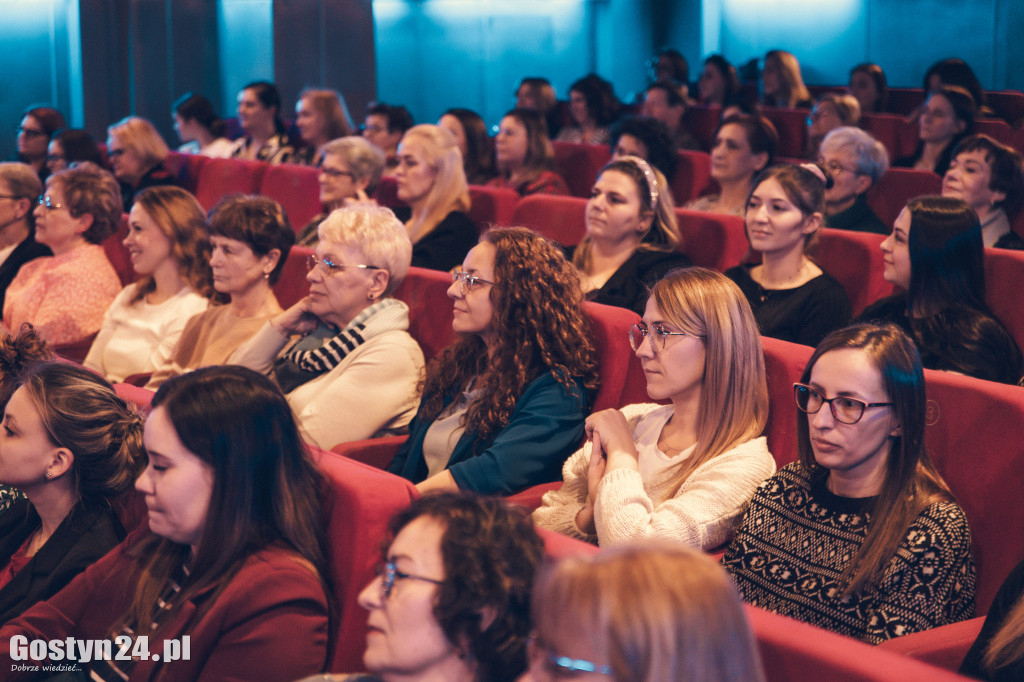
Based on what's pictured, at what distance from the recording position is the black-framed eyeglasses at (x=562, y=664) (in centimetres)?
89

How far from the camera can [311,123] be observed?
577 cm

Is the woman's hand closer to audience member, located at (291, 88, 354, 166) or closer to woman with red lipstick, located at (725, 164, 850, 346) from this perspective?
woman with red lipstick, located at (725, 164, 850, 346)

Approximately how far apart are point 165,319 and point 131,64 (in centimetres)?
504

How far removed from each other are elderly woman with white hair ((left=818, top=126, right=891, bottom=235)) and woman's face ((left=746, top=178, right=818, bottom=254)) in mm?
991

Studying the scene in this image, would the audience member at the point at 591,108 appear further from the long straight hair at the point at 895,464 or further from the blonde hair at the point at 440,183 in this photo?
the long straight hair at the point at 895,464

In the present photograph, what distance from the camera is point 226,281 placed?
3.05 m

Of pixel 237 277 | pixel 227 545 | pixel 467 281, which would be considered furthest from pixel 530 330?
pixel 237 277

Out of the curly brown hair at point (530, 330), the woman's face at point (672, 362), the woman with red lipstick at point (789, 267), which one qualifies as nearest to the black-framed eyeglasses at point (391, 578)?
the woman's face at point (672, 362)

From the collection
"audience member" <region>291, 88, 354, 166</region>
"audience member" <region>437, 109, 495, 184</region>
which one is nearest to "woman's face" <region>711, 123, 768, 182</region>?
"audience member" <region>437, 109, 495, 184</region>

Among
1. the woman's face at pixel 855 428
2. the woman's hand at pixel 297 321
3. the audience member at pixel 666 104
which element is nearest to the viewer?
the woman's face at pixel 855 428

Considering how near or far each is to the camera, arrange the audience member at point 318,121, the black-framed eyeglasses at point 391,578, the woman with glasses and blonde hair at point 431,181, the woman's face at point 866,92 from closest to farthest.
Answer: the black-framed eyeglasses at point 391,578 → the woman with glasses and blonde hair at point 431,181 → the audience member at point 318,121 → the woman's face at point 866,92

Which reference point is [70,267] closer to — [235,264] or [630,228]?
[235,264]

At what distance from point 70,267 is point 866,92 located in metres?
5.65

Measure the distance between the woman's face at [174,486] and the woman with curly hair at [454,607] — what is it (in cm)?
41
